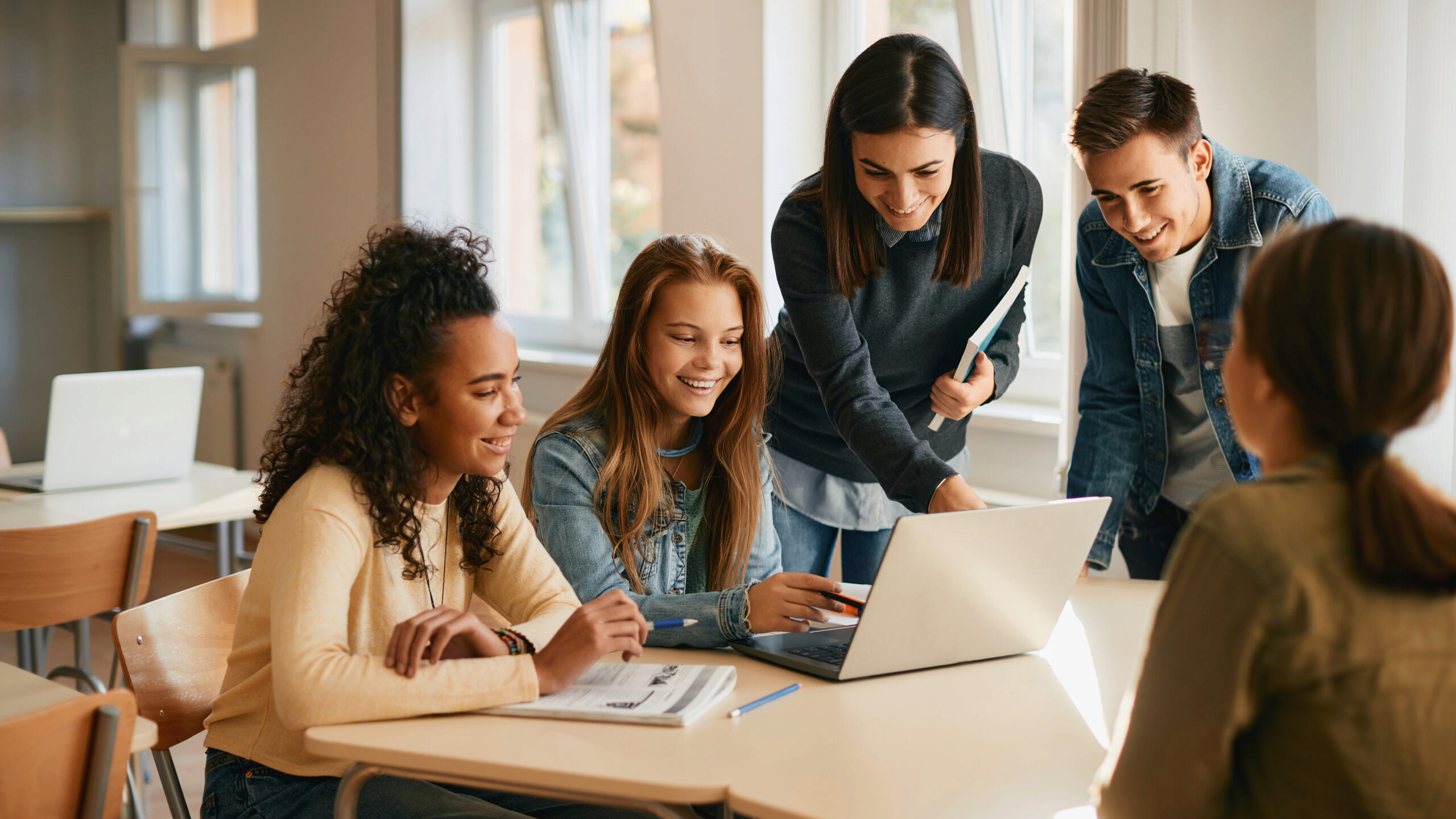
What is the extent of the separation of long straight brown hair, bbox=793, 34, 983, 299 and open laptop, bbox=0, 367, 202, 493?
1727 mm

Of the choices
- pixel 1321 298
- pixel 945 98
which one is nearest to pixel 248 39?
pixel 945 98

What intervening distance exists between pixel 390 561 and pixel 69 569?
1251 millimetres

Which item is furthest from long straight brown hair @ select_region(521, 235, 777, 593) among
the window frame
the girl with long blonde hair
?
the window frame

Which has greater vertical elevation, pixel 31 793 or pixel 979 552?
pixel 979 552

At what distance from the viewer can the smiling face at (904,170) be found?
1.70 m

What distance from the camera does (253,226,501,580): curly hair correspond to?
4.36 feet

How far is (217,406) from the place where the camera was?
5.68m

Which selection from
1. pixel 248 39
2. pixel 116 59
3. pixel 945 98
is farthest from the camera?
pixel 116 59

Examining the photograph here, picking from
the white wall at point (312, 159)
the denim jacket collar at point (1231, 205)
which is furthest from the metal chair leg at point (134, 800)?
the white wall at point (312, 159)

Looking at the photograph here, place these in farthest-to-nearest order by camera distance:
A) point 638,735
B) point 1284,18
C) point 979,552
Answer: point 1284,18, point 979,552, point 638,735

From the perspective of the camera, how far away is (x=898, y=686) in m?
1.31

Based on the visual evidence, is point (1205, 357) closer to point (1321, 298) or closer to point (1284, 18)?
point (1284, 18)

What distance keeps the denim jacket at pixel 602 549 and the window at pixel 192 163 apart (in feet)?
14.2

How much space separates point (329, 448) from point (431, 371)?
140 mm
